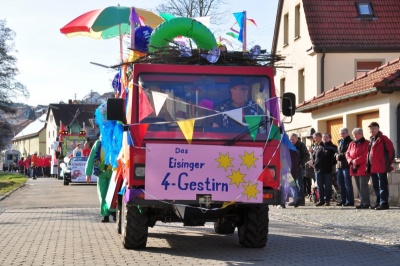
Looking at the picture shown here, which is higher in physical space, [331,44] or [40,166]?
[331,44]

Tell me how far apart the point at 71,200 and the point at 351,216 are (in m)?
10.9

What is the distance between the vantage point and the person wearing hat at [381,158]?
19469mm

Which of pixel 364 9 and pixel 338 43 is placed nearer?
pixel 338 43

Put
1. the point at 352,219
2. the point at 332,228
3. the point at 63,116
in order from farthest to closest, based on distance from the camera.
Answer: the point at 63,116 < the point at 352,219 < the point at 332,228

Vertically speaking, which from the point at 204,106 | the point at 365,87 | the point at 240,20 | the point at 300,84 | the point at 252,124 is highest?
the point at 300,84

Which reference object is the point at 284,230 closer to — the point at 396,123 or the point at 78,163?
the point at 396,123

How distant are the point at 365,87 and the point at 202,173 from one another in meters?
12.2

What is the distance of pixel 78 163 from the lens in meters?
42.2

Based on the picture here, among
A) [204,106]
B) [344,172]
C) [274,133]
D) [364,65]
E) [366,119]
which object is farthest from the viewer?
[364,65]

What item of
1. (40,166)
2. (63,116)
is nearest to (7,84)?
(40,166)

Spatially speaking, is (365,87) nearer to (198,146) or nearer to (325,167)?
(325,167)

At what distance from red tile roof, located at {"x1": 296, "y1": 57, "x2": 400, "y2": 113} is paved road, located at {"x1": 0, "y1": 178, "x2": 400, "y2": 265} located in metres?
3.53

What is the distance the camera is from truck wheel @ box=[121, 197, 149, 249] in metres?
12.0

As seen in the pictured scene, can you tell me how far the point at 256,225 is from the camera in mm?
12273
